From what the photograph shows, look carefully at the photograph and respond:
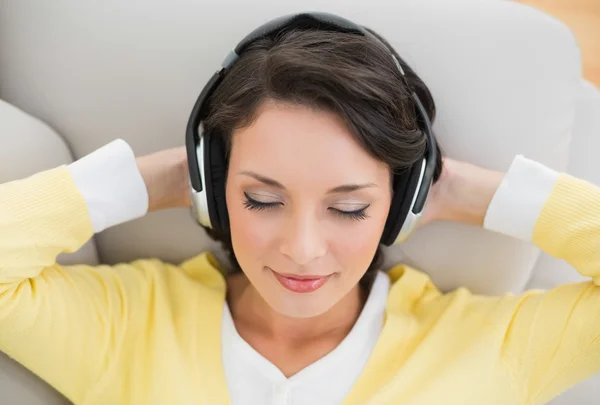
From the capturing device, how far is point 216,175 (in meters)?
1.07

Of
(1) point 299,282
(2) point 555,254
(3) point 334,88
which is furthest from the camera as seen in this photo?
(2) point 555,254

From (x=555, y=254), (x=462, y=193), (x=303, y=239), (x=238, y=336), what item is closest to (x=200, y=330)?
(x=238, y=336)

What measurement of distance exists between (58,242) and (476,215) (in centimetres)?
71

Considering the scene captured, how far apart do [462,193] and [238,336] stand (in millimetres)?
473

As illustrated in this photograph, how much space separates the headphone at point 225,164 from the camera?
1.00m

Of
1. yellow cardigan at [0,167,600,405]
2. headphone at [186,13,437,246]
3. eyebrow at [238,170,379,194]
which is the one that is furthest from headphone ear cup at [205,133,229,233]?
yellow cardigan at [0,167,600,405]

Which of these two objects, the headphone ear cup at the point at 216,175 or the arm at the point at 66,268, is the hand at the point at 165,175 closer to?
the arm at the point at 66,268

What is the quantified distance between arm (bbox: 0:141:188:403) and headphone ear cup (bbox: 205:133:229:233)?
0.15 meters

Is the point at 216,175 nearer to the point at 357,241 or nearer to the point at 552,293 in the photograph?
the point at 357,241

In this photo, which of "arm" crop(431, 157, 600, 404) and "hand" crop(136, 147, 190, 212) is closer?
"arm" crop(431, 157, 600, 404)

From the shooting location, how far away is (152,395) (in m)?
1.13

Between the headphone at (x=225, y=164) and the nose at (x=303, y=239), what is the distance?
0.16m

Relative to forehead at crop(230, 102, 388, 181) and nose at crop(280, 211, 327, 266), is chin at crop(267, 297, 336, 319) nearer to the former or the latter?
nose at crop(280, 211, 327, 266)

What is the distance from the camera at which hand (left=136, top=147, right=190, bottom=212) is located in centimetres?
118
